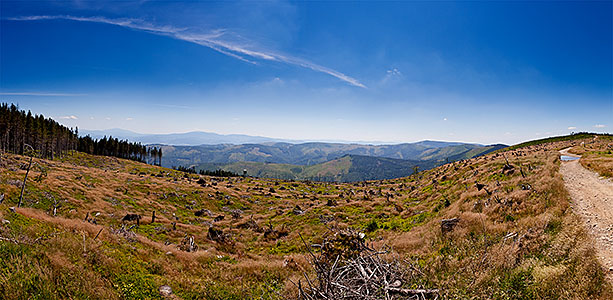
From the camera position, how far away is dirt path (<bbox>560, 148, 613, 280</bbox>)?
31.6 feet

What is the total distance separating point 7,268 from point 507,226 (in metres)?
22.3

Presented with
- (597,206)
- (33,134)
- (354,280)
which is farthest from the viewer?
(33,134)

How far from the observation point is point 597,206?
44.4ft

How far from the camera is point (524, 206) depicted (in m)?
15.5

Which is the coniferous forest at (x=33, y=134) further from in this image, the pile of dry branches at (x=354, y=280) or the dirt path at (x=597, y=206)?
the dirt path at (x=597, y=206)

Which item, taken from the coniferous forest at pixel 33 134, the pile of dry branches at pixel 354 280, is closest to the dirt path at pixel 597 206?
the pile of dry branches at pixel 354 280

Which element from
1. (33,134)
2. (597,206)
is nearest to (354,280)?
(597,206)

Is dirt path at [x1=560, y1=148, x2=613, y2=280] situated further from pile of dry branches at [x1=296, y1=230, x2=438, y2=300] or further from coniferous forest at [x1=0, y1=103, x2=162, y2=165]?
coniferous forest at [x1=0, y1=103, x2=162, y2=165]

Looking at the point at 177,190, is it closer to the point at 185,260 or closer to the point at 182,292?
the point at 185,260

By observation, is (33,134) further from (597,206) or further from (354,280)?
(597,206)

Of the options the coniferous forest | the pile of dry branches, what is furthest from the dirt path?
the coniferous forest

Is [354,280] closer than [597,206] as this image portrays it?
Yes

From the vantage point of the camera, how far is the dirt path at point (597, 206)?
379 inches

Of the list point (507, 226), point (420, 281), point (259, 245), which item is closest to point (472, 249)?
point (507, 226)
